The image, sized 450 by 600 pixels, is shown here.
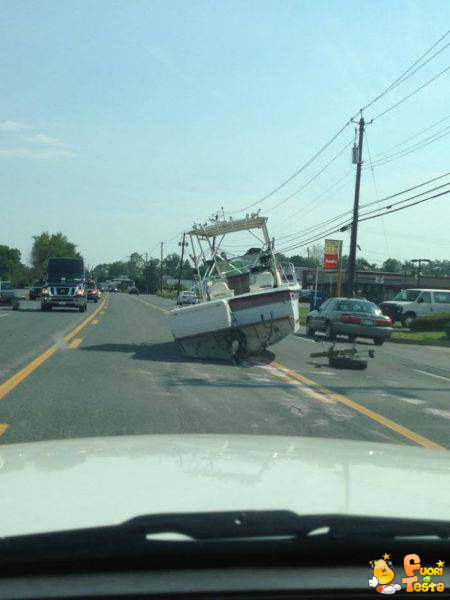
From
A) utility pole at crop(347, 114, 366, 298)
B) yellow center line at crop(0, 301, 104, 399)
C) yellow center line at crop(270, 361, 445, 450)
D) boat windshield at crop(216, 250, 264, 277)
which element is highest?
utility pole at crop(347, 114, 366, 298)

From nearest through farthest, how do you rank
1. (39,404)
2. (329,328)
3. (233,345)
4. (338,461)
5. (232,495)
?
(232,495) → (338,461) → (39,404) → (233,345) → (329,328)

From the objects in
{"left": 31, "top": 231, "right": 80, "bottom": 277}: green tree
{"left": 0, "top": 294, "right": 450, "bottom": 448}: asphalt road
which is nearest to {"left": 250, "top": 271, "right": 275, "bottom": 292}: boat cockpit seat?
{"left": 0, "top": 294, "right": 450, "bottom": 448}: asphalt road

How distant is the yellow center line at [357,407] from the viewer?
8.07 meters

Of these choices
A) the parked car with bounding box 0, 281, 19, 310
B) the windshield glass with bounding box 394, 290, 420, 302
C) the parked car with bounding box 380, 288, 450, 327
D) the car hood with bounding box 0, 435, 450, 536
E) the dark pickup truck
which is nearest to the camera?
the car hood with bounding box 0, 435, 450, 536

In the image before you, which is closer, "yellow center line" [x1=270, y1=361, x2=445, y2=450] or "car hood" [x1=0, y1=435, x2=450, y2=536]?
"car hood" [x1=0, y1=435, x2=450, y2=536]

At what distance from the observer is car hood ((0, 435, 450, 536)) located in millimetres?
2871

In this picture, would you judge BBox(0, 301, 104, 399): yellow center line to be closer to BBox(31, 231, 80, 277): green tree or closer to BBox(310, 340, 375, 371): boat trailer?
BBox(310, 340, 375, 371): boat trailer

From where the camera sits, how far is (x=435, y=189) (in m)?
24.5

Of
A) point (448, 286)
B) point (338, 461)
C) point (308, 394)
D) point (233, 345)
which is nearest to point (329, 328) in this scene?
point (233, 345)

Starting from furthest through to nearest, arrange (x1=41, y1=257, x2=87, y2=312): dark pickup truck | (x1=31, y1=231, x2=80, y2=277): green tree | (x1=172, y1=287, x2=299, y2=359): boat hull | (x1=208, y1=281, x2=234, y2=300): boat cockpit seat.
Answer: (x1=31, y1=231, x2=80, y2=277): green tree
(x1=41, y1=257, x2=87, y2=312): dark pickup truck
(x1=208, y1=281, x2=234, y2=300): boat cockpit seat
(x1=172, y1=287, x2=299, y2=359): boat hull

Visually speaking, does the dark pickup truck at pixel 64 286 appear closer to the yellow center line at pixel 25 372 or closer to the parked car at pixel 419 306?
the parked car at pixel 419 306

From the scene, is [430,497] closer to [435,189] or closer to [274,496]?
[274,496]

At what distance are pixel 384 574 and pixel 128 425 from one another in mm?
5979

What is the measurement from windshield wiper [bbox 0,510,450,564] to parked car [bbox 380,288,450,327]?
3336 cm
